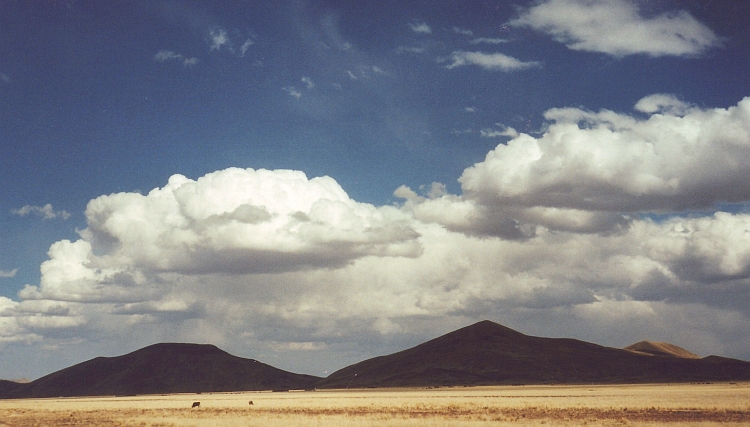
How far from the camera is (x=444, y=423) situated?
178ft

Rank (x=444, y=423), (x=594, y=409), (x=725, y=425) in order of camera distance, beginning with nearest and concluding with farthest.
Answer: (x=725, y=425)
(x=444, y=423)
(x=594, y=409)

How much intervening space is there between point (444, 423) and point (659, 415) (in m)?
20.0

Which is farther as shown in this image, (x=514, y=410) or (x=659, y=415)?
(x=514, y=410)

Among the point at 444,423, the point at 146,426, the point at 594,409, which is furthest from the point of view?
the point at 594,409

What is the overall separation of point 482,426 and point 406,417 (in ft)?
42.0

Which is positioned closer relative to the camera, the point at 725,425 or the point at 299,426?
the point at 725,425

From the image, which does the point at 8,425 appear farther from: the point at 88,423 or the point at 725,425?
the point at 725,425

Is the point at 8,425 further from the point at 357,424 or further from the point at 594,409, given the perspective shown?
the point at 594,409

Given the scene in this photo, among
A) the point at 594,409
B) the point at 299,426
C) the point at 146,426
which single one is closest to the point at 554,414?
the point at 594,409

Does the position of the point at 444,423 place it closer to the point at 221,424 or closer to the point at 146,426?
the point at 221,424

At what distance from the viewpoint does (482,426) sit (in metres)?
51.2

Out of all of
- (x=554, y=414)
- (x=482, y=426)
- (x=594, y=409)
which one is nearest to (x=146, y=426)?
(x=482, y=426)

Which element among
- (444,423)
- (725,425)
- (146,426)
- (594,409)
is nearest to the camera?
(725,425)

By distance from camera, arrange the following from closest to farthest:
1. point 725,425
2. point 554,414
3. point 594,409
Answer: point 725,425
point 554,414
point 594,409
